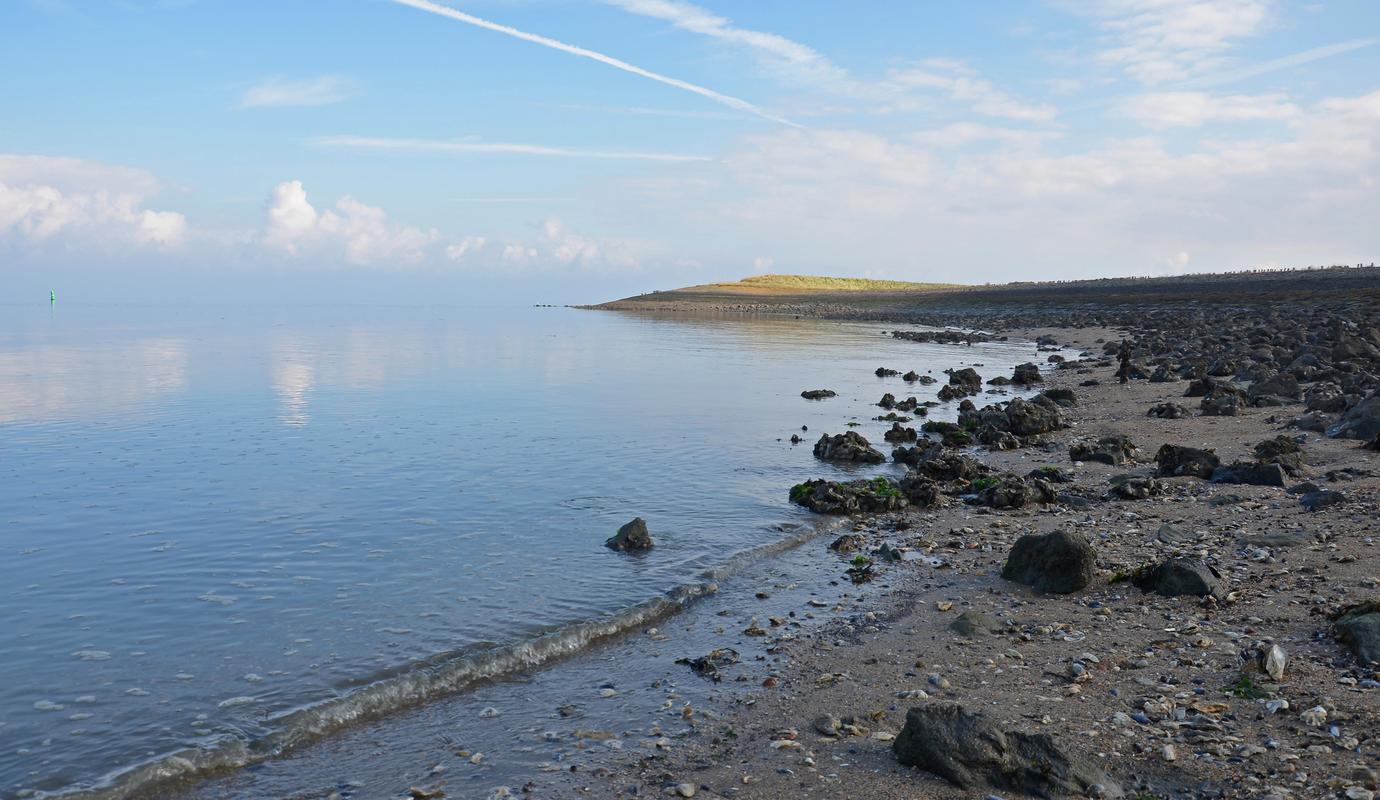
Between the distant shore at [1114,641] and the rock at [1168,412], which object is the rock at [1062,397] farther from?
the distant shore at [1114,641]

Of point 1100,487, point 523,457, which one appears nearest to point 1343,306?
point 1100,487

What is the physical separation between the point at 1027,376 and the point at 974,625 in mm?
28656

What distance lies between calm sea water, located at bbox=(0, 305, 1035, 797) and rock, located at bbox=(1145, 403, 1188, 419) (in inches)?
281

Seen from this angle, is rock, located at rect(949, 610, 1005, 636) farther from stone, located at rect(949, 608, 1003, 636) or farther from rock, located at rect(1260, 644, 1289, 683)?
rock, located at rect(1260, 644, 1289, 683)

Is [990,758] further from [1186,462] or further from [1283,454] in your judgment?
[1283,454]

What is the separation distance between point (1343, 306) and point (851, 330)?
39.3 meters

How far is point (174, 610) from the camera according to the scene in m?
11.0

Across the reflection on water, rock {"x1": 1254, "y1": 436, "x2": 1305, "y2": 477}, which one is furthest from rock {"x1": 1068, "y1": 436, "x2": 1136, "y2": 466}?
the reflection on water

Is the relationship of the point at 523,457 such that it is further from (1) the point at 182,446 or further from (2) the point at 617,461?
(1) the point at 182,446

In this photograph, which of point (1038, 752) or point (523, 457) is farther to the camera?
point (523, 457)

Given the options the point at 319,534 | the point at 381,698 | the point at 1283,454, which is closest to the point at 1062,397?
the point at 1283,454

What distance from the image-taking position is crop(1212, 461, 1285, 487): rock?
1492 cm

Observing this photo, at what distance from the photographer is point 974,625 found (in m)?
9.81

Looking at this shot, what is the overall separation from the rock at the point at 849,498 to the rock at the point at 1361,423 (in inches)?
348
